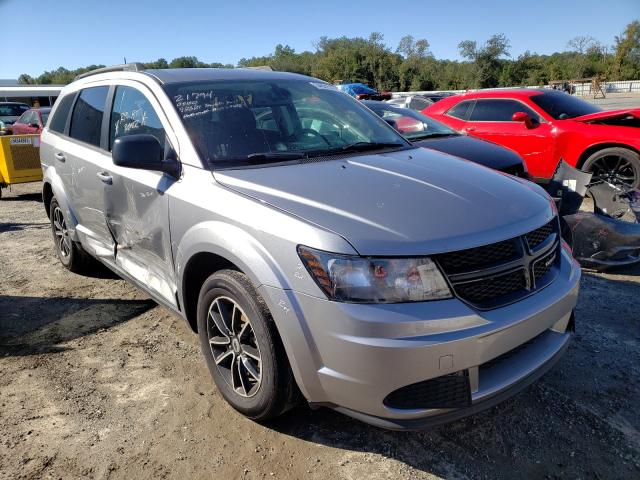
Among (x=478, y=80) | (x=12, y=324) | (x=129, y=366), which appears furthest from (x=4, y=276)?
(x=478, y=80)

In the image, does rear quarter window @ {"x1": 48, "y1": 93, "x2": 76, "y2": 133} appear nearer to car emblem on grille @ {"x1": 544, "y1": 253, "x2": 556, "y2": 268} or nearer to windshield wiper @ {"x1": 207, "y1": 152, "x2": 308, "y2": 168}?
windshield wiper @ {"x1": 207, "y1": 152, "x2": 308, "y2": 168}

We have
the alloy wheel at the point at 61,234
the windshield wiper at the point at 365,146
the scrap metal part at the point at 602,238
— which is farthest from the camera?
the alloy wheel at the point at 61,234

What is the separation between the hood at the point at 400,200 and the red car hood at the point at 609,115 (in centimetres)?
538

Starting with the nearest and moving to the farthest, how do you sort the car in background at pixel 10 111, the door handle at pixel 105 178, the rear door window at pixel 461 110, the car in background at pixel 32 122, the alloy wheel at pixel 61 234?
the door handle at pixel 105 178, the alloy wheel at pixel 61 234, the rear door window at pixel 461 110, the car in background at pixel 32 122, the car in background at pixel 10 111

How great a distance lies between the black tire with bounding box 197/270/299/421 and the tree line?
49731 mm

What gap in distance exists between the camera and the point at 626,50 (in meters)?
59.8

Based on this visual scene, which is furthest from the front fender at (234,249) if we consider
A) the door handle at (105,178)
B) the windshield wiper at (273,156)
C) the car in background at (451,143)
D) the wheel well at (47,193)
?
the car in background at (451,143)

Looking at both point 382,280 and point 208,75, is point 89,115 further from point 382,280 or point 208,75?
point 382,280

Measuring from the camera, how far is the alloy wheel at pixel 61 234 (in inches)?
194

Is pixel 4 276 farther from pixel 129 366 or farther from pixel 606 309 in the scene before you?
pixel 606 309

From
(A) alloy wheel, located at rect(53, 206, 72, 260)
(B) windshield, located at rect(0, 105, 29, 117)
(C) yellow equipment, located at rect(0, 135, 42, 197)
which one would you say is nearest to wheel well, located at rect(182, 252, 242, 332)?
(A) alloy wheel, located at rect(53, 206, 72, 260)

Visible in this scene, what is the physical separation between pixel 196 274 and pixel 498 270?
164 centimetres

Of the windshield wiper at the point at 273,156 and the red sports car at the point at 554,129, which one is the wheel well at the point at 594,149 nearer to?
the red sports car at the point at 554,129

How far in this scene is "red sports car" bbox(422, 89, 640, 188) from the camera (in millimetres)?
7082
